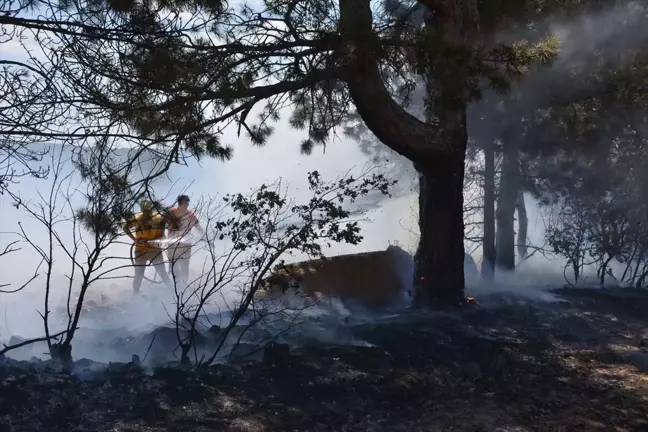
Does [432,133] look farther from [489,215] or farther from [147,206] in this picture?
[489,215]

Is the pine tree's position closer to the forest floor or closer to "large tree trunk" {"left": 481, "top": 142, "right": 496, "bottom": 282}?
the forest floor

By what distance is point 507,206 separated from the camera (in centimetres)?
1429

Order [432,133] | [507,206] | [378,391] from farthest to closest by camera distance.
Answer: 1. [507,206]
2. [432,133]
3. [378,391]

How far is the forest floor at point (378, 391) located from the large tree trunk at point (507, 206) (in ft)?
23.7

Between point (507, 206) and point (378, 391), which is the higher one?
point (507, 206)

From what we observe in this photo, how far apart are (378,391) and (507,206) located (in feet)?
32.4

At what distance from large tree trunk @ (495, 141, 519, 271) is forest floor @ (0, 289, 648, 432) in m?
7.22

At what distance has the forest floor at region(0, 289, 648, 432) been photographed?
445 cm

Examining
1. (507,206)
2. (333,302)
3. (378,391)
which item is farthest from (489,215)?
(378,391)

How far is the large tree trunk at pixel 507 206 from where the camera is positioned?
13719 mm

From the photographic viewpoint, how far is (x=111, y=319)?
9859mm

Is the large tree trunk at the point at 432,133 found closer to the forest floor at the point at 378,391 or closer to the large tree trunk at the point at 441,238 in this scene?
the large tree trunk at the point at 441,238

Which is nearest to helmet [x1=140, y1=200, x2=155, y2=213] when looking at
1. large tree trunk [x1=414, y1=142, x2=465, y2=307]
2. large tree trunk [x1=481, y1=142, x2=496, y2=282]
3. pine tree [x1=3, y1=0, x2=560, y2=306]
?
pine tree [x1=3, y1=0, x2=560, y2=306]

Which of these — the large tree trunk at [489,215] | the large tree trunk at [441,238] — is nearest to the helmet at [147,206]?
the large tree trunk at [441,238]
